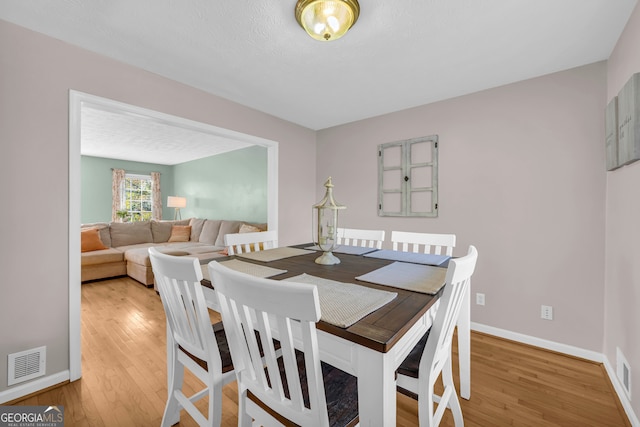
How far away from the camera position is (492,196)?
2.50m

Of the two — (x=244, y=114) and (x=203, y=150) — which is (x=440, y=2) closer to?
(x=244, y=114)

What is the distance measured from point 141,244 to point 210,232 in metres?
1.27

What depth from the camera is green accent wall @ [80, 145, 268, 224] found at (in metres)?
5.28

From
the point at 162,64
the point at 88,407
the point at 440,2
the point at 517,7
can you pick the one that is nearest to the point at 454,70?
the point at 517,7

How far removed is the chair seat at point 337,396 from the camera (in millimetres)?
875

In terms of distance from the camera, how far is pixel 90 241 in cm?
434

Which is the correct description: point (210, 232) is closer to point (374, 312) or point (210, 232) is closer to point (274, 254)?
point (274, 254)

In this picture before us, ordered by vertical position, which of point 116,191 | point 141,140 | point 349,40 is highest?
point 141,140

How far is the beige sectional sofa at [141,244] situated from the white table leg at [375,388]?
288cm

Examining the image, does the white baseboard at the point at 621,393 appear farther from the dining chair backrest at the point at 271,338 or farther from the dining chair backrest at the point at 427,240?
the dining chair backrest at the point at 271,338

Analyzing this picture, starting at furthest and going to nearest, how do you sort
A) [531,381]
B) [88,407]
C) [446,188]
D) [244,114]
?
1. [244,114]
2. [446,188]
3. [531,381]
4. [88,407]

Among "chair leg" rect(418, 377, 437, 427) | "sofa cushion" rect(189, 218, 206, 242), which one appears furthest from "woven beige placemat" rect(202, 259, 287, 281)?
"sofa cushion" rect(189, 218, 206, 242)

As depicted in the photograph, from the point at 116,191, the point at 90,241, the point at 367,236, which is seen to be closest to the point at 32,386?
the point at 367,236

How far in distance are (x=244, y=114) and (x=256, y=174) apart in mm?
2318
